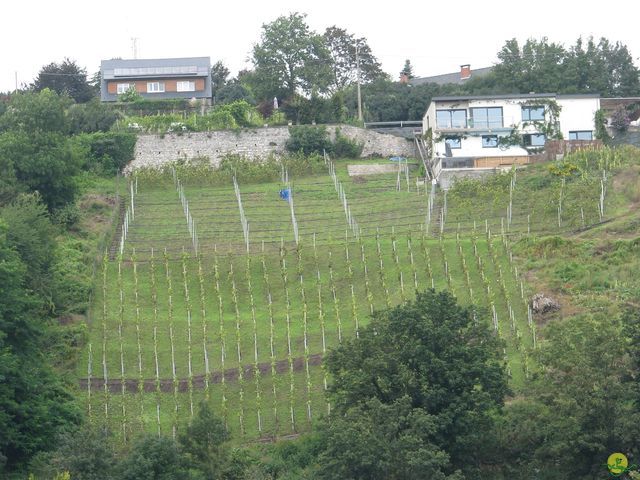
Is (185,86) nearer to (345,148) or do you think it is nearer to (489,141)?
(345,148)

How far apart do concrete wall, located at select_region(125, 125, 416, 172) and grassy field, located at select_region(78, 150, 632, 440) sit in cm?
575

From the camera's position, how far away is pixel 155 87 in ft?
261

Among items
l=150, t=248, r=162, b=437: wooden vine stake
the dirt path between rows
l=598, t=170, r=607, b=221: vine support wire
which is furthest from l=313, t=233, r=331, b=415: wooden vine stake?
l=598, t=170, r=607, b=221: vine support wire

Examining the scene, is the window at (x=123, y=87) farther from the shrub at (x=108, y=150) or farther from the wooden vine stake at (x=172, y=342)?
the wooden vine stake at (x=172, y=342)

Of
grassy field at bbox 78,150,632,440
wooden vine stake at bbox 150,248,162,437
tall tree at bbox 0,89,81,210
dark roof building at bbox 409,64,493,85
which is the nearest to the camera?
wooden vine stake at bbox 150,248,162,437

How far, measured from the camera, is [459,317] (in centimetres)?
3722

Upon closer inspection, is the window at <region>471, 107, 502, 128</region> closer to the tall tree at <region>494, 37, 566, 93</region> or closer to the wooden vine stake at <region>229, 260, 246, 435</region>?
the tall tree at <region>494, 37, 566, 93</region>

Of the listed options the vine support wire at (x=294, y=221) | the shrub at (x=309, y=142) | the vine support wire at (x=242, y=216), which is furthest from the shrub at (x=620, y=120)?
the vine support wire at (x=294, y=221)

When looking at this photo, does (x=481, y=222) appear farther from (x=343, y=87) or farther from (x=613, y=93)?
(x=343, y=87)

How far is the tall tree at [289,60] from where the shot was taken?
76.4 metres

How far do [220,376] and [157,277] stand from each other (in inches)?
A: 313

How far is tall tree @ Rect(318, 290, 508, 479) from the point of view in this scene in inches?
1308

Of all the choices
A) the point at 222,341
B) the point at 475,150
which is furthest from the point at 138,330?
the point at 475,150

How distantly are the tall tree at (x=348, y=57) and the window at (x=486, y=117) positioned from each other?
22.4 meters
